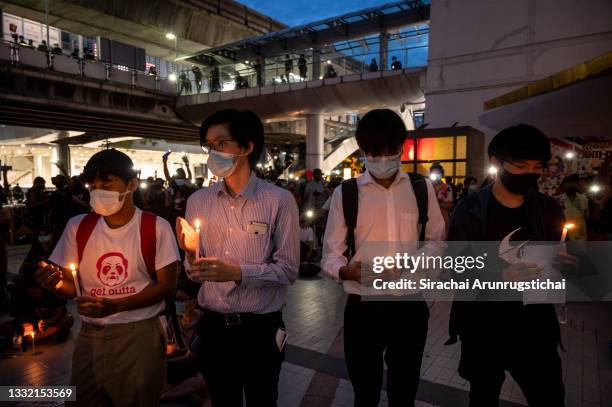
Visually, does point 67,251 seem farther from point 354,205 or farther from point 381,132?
point 381,132

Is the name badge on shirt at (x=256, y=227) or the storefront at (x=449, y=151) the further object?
the storefront at (x=449, y=151)

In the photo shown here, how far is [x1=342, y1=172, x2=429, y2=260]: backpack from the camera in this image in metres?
2.27

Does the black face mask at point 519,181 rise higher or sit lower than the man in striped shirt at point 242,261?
higher

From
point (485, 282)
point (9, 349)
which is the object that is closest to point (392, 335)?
point (485, 282)

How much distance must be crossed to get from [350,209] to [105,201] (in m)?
1.40

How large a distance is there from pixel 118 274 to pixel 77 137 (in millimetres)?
35127

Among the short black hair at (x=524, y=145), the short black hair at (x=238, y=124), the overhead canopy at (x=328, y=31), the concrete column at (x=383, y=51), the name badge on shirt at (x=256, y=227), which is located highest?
the overhead canopy at (x=328, y=31)

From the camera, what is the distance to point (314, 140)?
25203 millimetres

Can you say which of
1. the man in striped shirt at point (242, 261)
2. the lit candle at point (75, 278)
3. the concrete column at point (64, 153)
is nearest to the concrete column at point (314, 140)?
the concrete column at point (64, 153)

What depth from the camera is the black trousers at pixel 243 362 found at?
2041 millimetres

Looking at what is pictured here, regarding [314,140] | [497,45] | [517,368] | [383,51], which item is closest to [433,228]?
[517,368]

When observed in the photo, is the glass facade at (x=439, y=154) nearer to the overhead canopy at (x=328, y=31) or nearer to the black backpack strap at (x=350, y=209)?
the overhead canopy at (x=328, y=31)

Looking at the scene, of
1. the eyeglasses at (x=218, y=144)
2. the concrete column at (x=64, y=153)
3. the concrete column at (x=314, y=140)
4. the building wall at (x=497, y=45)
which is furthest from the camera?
the concrete column at (x=64, y=153)

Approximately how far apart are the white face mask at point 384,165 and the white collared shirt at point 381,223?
0.09 metres
